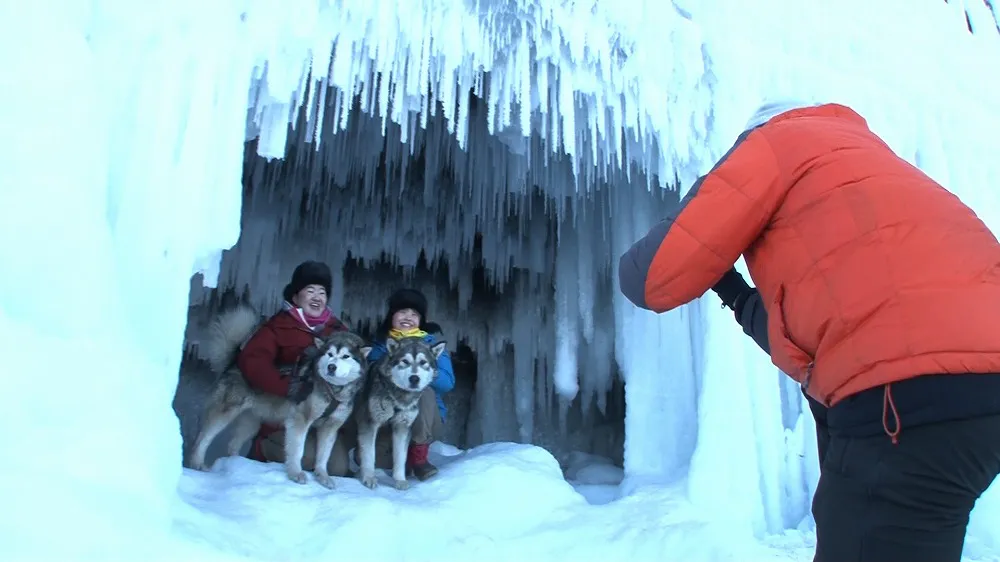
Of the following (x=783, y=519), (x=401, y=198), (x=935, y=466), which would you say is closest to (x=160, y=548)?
(x=935, y=466)

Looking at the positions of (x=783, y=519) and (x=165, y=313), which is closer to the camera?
(x=165, y=313)

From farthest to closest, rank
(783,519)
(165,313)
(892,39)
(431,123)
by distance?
(431,123) < (892,39) < (783,519) < (165,313)

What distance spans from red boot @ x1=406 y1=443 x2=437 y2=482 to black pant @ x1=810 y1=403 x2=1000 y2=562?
270 centimetres

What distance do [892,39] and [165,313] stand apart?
4475 millimetres

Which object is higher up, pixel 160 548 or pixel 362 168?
pixel 362 168

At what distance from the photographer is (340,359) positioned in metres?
3.33

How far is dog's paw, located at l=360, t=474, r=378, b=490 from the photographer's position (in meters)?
3.48

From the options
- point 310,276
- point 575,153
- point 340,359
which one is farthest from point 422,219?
point 340,359

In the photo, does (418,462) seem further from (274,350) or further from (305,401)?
(274,350)

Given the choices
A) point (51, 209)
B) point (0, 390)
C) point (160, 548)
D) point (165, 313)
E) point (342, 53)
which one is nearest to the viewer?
point (0, 390)

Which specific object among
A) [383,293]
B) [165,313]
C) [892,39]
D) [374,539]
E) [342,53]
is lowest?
[374,539]

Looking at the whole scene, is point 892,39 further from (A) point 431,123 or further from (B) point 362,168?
(B) point 362,168

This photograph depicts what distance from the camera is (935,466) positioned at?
140 cm

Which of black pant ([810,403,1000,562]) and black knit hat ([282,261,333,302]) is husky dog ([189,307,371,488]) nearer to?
black knit hat ([282,261,333,302])
